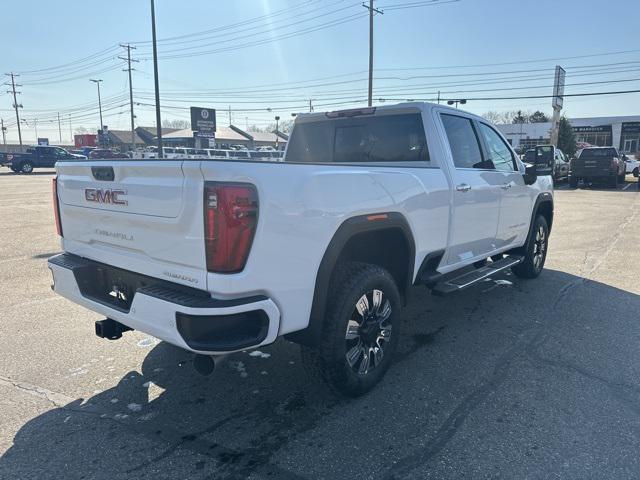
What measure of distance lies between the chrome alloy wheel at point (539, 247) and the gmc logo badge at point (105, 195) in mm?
5324

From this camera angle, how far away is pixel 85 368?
3.77 m

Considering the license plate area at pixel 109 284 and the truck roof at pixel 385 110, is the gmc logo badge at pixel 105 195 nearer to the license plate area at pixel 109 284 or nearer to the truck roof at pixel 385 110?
the license plate area at pixel 109 284

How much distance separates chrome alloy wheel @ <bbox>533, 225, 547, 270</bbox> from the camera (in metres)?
6.43

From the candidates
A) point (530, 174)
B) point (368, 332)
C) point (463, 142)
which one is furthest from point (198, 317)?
point (530, 174)

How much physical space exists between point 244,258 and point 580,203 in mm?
16633

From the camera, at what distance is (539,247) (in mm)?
6527

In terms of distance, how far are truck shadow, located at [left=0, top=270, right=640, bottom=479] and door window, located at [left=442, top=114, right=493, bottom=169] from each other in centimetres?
165

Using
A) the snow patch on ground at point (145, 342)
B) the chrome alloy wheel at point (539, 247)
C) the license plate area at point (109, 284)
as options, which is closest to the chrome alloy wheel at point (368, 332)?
the license plate area at point (109, 284)

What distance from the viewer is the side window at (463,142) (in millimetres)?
4434

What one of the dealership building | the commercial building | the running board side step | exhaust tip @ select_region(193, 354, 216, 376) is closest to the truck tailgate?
exhaust tip @ select_region(193, 354, 216, 376)

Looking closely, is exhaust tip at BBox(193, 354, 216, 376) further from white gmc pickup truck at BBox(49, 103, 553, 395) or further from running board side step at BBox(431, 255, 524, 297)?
running board side step at BBox(431, 255, 524, 297)

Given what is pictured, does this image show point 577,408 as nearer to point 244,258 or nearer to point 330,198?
point 330,198

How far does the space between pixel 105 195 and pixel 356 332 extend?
1853 millimetres

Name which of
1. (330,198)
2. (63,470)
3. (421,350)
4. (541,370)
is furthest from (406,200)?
(63,470)
